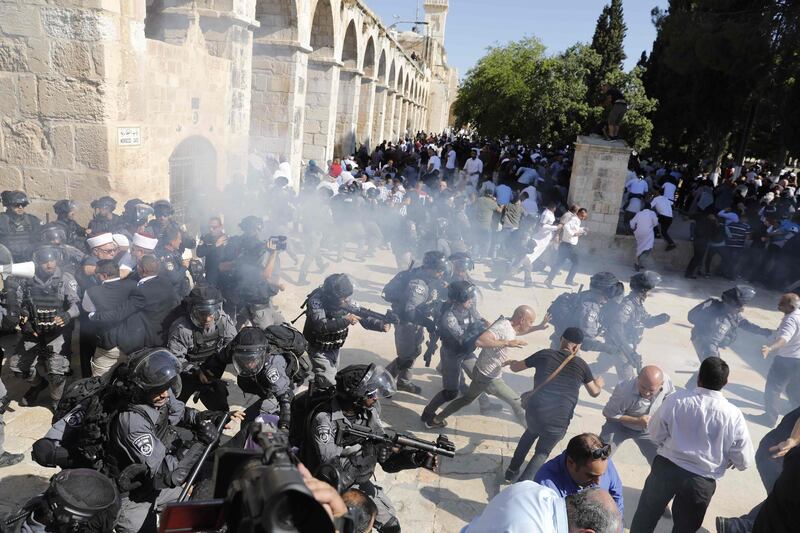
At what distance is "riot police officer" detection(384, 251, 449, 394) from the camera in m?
5.41

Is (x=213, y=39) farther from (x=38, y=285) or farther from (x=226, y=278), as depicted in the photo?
(x=38, y=285)

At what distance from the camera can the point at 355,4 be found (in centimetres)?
1627

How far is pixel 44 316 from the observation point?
4.50m

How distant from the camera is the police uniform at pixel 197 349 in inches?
159

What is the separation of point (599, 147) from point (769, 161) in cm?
2938

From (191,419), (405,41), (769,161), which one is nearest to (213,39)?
(191,419)

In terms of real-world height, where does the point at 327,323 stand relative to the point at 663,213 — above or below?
below

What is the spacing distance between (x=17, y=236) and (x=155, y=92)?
2.89 m

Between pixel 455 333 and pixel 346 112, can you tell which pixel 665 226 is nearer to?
pixel 455 333

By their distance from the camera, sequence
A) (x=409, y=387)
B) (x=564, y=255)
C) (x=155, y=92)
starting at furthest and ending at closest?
(x=564, y=255) < (x=155, y=92) < (x=409, y=387)

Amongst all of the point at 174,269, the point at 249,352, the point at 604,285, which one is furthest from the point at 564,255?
the point at 249,352

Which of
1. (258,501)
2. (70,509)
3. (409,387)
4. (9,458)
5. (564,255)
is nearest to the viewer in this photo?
(258,501)

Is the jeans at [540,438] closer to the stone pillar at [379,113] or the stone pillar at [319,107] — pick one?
the stone pillar at [319,107]

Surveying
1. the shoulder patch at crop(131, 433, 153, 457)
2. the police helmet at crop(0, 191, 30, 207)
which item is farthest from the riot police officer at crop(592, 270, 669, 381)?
the police helmet at crop(0, 191, 30, 207)
